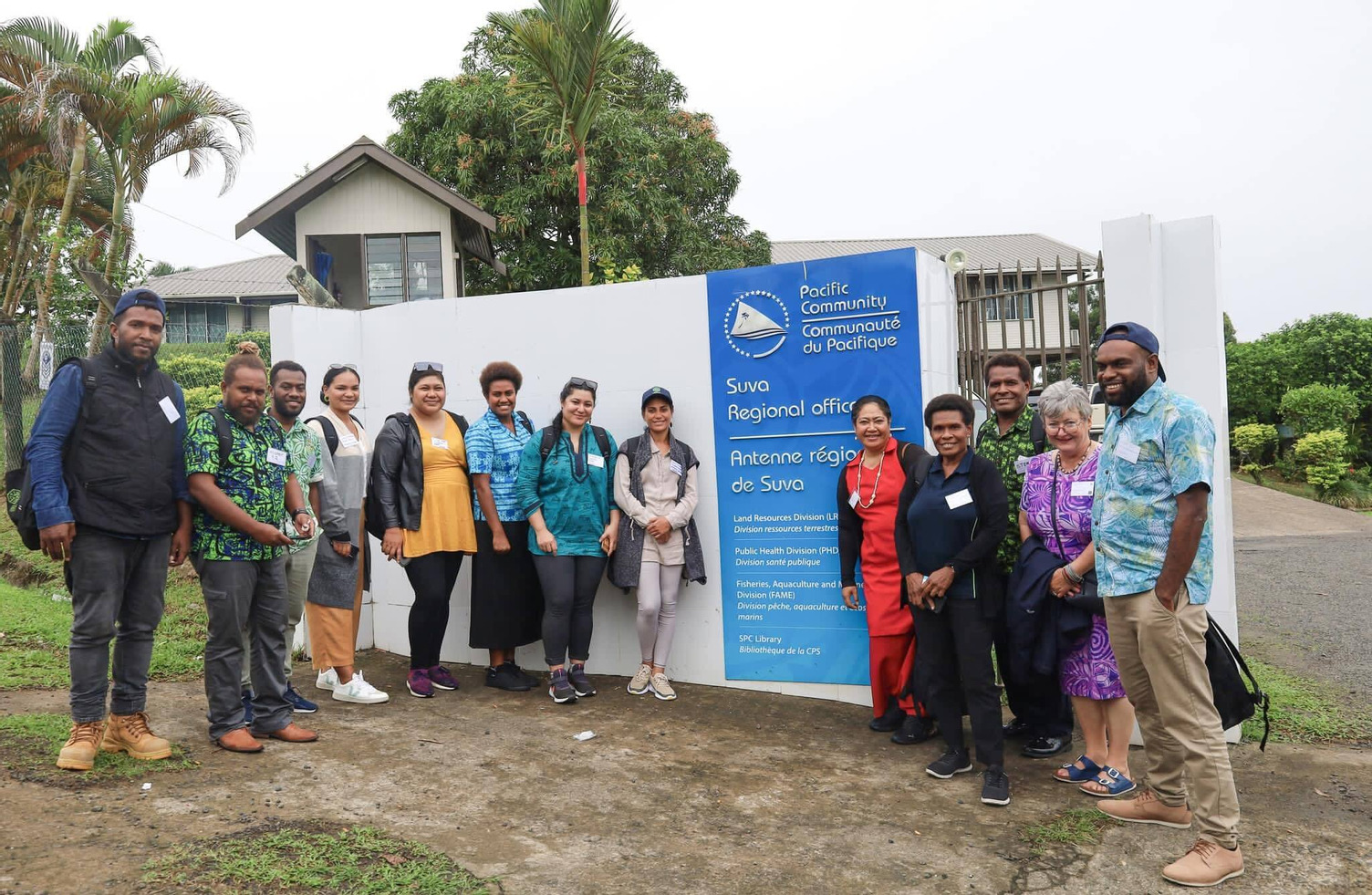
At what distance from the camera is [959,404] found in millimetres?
4055

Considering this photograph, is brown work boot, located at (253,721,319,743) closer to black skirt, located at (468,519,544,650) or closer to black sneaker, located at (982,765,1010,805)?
black skirt, located at (468,519,544,650)

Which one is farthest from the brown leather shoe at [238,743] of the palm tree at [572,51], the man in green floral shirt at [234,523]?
the palm tree at [572,51]

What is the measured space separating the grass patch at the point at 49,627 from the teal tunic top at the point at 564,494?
207 centimetres

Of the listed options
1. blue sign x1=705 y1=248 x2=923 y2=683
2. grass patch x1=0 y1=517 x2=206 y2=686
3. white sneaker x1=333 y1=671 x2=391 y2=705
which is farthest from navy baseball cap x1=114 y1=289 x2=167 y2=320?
blue sign x1=705 y1=248 x2=923 y2=683

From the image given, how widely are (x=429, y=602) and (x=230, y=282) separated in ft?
108

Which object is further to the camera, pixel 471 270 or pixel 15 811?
pixel 471 270

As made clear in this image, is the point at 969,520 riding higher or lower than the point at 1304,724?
higher

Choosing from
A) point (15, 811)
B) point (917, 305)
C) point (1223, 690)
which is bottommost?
point (15, 811)

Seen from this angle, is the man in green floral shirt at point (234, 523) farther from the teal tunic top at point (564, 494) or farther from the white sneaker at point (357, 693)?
the teal tunic top at point (564, 494)

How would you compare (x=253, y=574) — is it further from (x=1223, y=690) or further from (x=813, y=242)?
(x=813, y=242)

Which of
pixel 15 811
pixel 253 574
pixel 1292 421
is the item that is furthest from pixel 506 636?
pixel 1292 421

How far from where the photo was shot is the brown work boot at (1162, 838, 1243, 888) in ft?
10.2

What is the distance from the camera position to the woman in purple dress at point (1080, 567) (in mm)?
3910

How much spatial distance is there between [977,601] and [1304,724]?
2.12 meters
